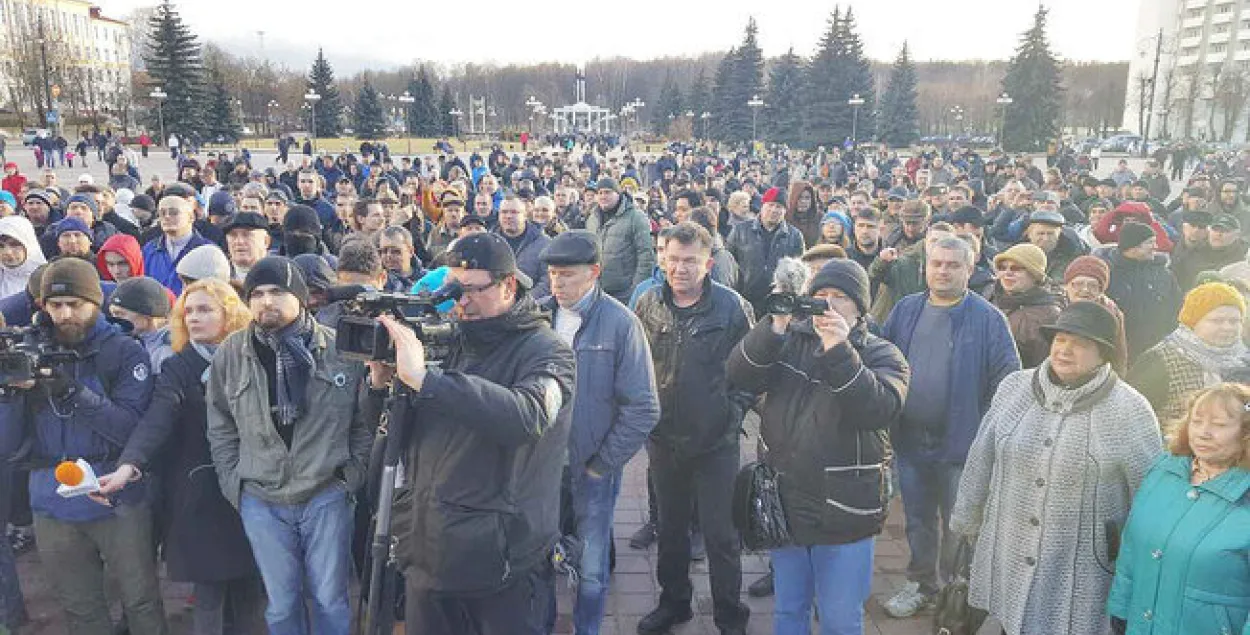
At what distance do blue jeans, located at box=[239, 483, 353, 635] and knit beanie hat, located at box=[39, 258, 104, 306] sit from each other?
3.87ft

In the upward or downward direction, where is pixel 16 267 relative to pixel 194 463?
upward

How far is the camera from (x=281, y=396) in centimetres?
348

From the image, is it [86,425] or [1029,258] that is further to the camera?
[1029,258]

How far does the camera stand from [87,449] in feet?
12.1

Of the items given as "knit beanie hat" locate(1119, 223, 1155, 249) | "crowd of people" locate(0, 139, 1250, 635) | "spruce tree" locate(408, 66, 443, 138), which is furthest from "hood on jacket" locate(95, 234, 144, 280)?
"spruce tree" locate(408, 66, 443, 138)

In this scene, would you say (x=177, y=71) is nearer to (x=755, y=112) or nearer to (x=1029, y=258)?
(x=755, y=112)

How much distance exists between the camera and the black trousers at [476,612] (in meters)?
2.89

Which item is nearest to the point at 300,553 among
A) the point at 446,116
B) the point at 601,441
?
the point at 601,441

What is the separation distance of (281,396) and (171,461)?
860 millimetres

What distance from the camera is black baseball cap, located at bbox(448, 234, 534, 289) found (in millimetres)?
2754

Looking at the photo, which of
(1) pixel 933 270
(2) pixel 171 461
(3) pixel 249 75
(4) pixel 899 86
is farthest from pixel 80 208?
(3) pixel 249 75

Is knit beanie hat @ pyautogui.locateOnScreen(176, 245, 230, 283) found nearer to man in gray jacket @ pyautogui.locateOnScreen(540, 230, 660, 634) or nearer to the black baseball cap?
man in gray jacket @ pyautogui.locateOnScreen(540, 230, 660, 634)

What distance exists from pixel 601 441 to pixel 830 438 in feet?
3.63

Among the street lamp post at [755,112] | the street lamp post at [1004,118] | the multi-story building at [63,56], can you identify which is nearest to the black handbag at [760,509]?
the street lamp post at [1004,118]
